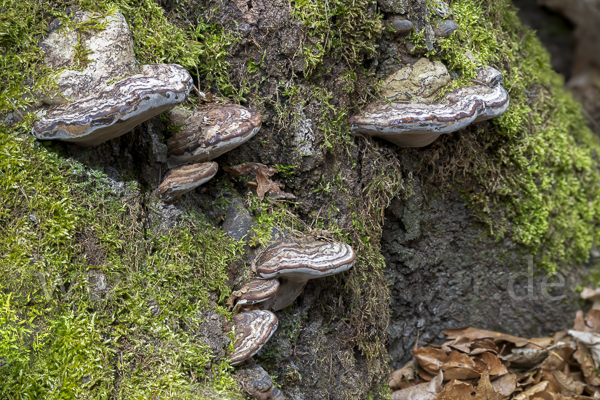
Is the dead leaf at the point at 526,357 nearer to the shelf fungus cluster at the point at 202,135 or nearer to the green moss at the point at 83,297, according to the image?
the green moss at the point at 83,297

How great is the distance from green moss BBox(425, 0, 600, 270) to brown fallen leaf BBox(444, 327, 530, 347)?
91cm

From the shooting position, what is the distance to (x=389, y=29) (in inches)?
130

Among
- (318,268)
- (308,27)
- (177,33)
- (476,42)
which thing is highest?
(476,42)

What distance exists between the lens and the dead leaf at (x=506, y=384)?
3572mm

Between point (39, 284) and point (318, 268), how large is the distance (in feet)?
5.06

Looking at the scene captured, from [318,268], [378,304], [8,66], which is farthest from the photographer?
[378,304]

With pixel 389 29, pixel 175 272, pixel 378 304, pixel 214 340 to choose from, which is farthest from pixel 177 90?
pixel 378 304

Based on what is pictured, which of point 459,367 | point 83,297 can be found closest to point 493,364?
point 459,367

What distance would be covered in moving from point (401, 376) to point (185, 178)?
9.14ft

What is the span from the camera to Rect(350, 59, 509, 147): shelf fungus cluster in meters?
2.97

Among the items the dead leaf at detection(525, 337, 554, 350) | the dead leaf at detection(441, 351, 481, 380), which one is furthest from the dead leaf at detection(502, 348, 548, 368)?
the dead leaf at detection(441, 351, 481, 380)

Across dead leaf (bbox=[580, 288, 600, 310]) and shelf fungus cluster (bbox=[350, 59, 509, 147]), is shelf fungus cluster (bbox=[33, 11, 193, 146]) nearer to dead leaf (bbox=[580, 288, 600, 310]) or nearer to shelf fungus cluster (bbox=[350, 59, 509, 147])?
shelf fungus cluster (bbox=[350, 59, 509, 147])

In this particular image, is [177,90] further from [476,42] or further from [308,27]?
[476,42]

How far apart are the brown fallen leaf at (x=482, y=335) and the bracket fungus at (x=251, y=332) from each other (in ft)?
7.91
